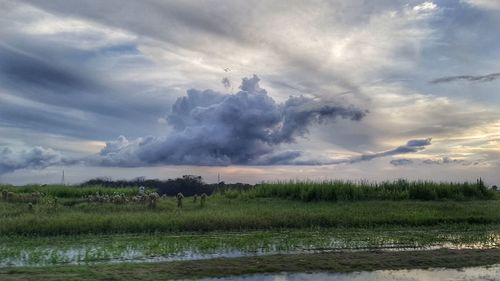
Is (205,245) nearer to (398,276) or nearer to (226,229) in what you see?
(226,229)

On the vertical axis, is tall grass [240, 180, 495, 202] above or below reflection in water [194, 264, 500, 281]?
above

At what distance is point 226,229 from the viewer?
19.2 m

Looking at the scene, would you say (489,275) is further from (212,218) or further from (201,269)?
(212,218)

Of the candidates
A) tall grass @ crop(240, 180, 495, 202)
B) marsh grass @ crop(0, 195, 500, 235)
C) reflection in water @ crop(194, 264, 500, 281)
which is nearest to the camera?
reflection in water @ crop(194, 264, 500, 281)

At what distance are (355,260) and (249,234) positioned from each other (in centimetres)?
519

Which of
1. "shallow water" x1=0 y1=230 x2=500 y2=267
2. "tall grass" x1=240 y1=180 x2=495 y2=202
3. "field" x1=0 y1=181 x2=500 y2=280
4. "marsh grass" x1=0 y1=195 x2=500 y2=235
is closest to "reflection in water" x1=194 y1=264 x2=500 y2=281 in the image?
"field" x1=0 y1=181 x2=500 y2=280

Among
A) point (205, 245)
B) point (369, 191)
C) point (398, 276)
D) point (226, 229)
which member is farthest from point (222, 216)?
point (369, 191)

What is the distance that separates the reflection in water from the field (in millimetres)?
613

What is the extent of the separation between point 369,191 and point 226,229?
13.7 metres

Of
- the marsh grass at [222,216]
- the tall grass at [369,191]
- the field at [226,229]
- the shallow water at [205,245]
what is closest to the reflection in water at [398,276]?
the field at [226,229]

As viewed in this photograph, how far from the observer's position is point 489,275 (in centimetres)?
1316

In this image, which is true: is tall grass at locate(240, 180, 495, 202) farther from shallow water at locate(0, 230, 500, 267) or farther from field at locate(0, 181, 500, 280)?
shallow water at locate(0, 230, 500, 267)

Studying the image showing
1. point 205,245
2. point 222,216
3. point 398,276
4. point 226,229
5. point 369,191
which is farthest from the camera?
point 369,191

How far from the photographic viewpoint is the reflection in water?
40.5ft
